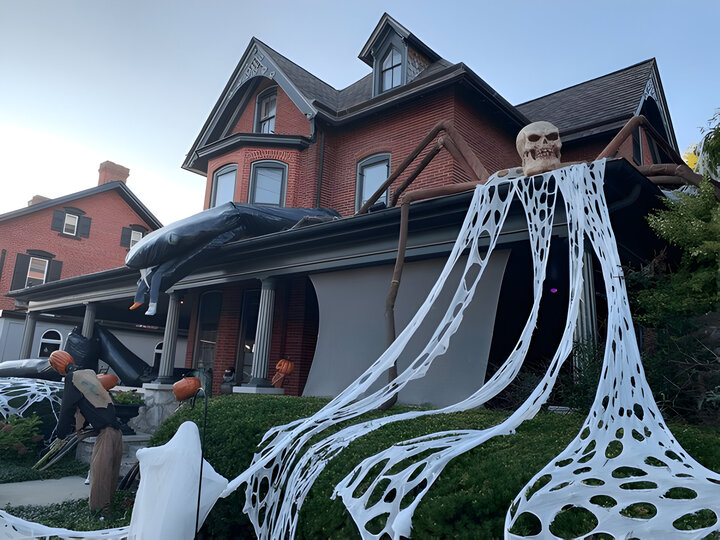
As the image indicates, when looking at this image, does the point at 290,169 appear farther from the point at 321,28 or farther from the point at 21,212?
the point at 21,212

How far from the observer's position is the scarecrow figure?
19.0 ft

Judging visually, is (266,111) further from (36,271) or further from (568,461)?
(36,271)

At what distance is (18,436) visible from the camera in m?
9.12

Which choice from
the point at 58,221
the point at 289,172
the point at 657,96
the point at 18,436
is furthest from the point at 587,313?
the point at 58,221

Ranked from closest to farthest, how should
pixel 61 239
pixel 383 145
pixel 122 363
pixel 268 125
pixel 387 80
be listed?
pixel 122 363 < pixel 383 145 < pixel 387 80 < pixel 268 125 < pixel 61 239

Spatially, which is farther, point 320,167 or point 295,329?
point 320,167

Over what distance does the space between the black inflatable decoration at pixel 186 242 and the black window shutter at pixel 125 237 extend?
68.8ft

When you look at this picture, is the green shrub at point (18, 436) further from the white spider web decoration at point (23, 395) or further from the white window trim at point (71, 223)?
the white window trim at point (71, 223)

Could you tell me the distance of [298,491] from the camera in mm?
3625

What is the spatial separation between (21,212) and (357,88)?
62.3 feet

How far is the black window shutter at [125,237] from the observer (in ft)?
96.9

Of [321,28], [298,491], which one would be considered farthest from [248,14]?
[298,491]

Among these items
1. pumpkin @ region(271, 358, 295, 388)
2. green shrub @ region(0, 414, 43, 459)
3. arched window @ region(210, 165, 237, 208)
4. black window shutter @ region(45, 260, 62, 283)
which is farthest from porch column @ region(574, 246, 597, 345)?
black window shutter @ region(45, 260, 62, 283)

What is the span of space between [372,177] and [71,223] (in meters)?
21.3
